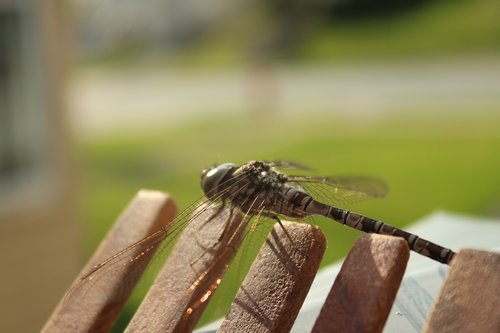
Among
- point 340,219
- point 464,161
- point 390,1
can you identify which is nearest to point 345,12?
point 390,1

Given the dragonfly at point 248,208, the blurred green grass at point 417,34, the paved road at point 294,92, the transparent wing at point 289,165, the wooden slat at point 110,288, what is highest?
the blurred green grass at point 417,34

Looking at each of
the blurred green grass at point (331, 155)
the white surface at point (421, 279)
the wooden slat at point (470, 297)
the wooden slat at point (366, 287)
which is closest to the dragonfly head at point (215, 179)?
the white surface at point (421, 279)

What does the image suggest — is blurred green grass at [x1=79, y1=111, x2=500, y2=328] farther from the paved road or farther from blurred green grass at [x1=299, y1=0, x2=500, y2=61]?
blurred green grass at [x1=299, y1=0, x2=500, y2=61]

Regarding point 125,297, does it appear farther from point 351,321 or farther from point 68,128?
point 68,128

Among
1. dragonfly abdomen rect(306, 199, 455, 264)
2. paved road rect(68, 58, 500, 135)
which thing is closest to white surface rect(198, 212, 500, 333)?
dragonfly abdomen rect(306, 199, 455, 264)

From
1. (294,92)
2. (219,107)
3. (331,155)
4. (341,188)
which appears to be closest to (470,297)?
(341,188)

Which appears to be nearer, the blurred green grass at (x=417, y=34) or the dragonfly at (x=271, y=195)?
the dragonfly at (x=271, y=195)

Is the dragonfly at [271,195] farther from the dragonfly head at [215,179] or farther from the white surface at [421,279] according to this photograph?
the white surface at [421,279]
